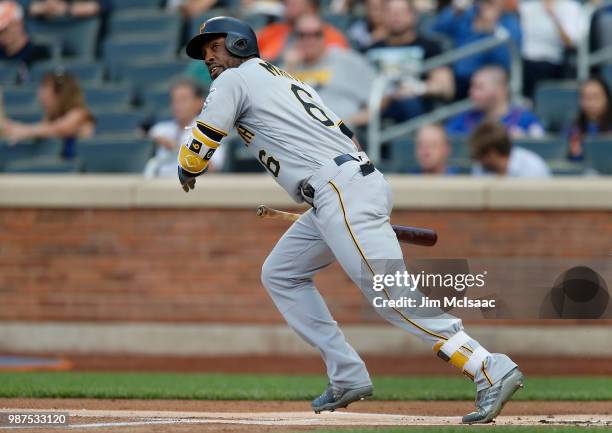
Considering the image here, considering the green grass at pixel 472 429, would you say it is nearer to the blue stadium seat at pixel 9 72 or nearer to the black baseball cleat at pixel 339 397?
the black baseball cleat at pixel 339 397

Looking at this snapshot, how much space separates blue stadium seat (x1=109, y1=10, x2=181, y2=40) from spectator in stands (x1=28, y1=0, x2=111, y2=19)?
221mm

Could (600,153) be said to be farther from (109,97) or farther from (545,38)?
(109,97)

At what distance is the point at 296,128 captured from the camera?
20.3ft

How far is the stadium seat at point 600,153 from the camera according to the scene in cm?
1077

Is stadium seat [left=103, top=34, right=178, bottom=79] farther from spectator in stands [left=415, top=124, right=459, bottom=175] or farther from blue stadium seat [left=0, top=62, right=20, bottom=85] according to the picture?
spectator in stands [left=415, top=124, right=459, bottom=175]

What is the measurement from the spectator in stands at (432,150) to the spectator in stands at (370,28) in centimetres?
191

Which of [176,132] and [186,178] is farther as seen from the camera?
[176,132]

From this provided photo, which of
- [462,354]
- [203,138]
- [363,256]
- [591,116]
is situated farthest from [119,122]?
[462,354]

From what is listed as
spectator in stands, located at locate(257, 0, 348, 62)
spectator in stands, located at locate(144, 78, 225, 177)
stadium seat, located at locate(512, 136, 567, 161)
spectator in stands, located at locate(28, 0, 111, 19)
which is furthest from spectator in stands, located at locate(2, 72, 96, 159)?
stadium seat, located at locate(512, 136, 567, 161)

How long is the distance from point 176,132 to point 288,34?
1722 mm

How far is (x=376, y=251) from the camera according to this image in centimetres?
601

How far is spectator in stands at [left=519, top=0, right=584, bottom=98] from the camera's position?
12273 millimetres

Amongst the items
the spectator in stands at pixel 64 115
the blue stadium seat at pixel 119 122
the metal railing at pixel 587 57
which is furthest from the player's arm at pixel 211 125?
the metal railing at pixel 587 57

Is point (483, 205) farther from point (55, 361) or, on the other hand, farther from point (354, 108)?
point (55, 361)
